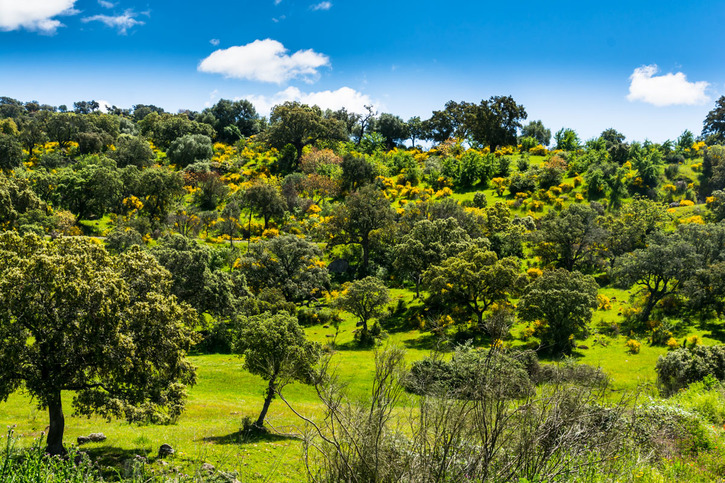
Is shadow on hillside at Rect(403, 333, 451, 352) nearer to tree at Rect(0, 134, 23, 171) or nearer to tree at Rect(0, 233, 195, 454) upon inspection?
tree at Rect(0, 233, 195, 454)

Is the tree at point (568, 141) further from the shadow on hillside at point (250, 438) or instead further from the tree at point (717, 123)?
the shadow on hillside at point (250, 438)

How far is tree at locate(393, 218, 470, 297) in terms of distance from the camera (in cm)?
5450

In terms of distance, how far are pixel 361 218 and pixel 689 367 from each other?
140 feet

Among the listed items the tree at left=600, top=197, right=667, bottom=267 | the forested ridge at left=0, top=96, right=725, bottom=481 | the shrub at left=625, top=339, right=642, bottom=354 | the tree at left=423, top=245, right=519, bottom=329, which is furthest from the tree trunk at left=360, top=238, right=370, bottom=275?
the shrub at left=625, top=339, right=642, bottom=354

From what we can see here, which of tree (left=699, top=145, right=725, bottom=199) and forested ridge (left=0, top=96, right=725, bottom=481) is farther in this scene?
tree (left=699, top=145, right=725, bottom=199)

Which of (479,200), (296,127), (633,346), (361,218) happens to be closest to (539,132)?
(479,200)

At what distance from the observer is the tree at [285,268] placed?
5509 cm

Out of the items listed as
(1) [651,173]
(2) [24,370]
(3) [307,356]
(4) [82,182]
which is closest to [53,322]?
(2) [24,370]

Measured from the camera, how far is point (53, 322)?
15938 mm

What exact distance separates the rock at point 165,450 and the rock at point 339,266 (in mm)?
46078

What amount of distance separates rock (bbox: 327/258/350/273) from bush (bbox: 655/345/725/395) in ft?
139

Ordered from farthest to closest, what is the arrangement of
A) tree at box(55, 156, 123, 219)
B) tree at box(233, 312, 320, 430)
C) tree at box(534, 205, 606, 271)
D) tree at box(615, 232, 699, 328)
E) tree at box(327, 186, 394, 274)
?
tree at box(55, 156, 123, 219)
tree at box(327, 186, 394, 274)
tree at box(534, 205, 606, 271)
tree at box(615, 232, 699, 328)
tree at box(233, 312, 320, 430)

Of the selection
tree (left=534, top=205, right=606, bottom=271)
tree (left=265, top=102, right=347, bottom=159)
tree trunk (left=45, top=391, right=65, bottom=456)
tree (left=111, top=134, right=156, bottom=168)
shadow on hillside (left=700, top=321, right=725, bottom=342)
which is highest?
tree (left=265, top=102, right=347, bottom=159)

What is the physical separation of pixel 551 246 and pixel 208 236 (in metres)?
57.0
